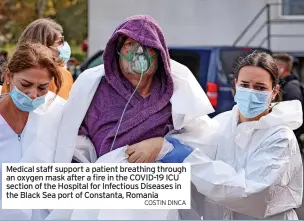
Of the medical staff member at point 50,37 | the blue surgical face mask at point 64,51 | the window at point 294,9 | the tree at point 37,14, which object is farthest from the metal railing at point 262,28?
the medical staff member at point 50,37

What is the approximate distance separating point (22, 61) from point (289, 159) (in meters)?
1.45

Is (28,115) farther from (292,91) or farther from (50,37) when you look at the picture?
(292,91)

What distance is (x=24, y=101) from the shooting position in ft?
12.9

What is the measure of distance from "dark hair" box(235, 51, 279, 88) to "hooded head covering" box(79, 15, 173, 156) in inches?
19.1

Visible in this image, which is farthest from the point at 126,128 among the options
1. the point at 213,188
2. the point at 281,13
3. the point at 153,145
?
the point at 281,13

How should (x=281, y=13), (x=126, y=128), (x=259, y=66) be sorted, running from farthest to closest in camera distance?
(x=281, y=13) → (x=259, y=66) → (x=126, y=128)

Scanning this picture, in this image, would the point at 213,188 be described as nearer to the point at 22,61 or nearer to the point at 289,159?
the point at 289,159

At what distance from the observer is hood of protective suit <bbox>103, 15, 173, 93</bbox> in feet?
12.8

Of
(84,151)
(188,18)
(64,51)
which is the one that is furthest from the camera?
(188,18)

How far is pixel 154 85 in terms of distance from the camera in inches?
158

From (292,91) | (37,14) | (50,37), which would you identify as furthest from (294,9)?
(50,37)

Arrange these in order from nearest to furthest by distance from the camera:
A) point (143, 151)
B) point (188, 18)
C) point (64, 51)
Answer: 1. point (143, 151)
2. point (64, 51)
3. point (188, 18)

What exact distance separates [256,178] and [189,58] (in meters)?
8.44

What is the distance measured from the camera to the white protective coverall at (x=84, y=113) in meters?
3.86
